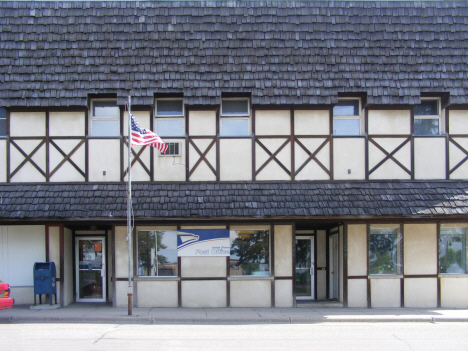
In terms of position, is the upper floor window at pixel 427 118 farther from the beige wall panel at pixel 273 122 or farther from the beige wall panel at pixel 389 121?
the beige wall panel at pixel 273 122

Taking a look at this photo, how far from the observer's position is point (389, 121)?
13.6m

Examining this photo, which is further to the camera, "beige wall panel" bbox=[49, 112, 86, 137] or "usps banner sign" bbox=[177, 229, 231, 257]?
"beige wall panel" bbox=[49, 112, 86, 137]

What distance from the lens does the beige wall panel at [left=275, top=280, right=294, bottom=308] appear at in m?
13.2

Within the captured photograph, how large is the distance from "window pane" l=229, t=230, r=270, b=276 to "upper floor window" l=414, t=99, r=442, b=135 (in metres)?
5.53

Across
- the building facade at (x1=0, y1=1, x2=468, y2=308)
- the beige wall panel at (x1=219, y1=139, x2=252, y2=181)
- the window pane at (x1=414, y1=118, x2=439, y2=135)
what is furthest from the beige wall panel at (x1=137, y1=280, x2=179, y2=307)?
the window pane at (x1=414, y1=118, x2=439, y2=135)

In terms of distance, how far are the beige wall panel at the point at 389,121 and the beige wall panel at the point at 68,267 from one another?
9.38 metres

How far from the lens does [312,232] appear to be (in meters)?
14.8

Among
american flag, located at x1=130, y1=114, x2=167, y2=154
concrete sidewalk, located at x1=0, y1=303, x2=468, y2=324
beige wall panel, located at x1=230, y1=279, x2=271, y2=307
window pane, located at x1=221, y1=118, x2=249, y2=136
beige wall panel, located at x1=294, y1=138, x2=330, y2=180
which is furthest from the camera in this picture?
window pane, located at x1=221, y1=118, x2=249, y2=136

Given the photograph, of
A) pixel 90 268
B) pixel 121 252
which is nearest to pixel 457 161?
pixel 121 252

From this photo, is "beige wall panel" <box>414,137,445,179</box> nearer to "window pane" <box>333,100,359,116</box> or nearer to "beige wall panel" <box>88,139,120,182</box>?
"window pane" <box>333,100,359,116</box>

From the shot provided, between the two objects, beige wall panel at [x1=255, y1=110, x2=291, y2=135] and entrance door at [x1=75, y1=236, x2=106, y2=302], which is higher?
beige wall panel at [x1=255, y1=110, x2=291, y2=135]

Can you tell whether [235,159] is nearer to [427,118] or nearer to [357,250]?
[357,250]

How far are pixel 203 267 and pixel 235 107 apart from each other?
4748mm

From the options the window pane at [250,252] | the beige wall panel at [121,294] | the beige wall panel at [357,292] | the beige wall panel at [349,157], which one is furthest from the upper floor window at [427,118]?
the beige wall panel at [121,294]
